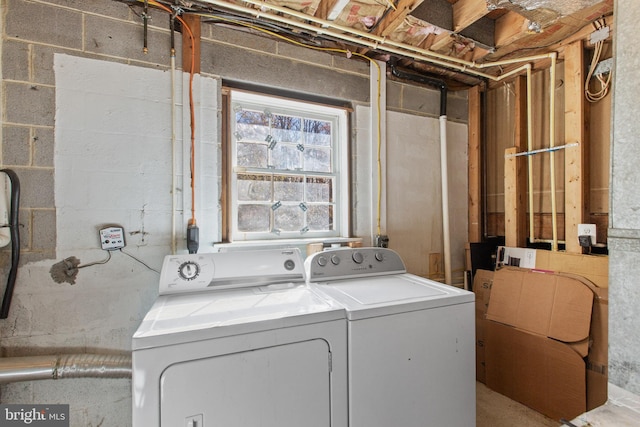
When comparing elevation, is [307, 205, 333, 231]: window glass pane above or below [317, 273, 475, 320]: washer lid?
above

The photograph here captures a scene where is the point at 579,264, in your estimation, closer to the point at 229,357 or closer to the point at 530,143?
the point at 530,143

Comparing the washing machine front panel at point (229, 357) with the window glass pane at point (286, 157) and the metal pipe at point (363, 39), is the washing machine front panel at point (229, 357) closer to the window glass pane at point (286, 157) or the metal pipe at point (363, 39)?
the window glass pane at point (286, 157)

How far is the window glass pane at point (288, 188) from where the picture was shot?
2.06 m

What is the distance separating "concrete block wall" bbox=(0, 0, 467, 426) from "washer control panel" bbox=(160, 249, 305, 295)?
0.28 meters

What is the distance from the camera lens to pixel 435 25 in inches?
72.5

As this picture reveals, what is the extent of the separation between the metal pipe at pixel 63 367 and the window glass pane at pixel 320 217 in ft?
4.32

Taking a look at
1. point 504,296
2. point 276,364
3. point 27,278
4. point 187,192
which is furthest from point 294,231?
point 504,296

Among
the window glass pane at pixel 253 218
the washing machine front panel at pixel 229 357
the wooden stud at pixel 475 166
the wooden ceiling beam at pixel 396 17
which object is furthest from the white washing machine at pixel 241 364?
the wooden stud at pixel 475 166

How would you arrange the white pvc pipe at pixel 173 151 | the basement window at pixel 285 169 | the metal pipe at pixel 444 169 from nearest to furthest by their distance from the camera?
the white pvc pipe at pixel 173 151 < the basement window at pixel 285 169 < the metal pipe at pixel 444 169

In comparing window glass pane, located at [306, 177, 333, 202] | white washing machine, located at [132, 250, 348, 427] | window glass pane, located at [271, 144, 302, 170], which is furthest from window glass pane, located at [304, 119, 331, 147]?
white washing machine, located at [132, 250, 348, 427]

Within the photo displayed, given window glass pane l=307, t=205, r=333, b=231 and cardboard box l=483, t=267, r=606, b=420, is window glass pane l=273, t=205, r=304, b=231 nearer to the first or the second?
window glass pane l=307, t=205, r=333, b=231

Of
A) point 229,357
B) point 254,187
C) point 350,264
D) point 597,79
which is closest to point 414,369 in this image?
point 350,264

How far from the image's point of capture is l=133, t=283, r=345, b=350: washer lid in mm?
998

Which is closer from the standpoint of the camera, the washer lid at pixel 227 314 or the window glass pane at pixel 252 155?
the washer lid at pixel 227 314
